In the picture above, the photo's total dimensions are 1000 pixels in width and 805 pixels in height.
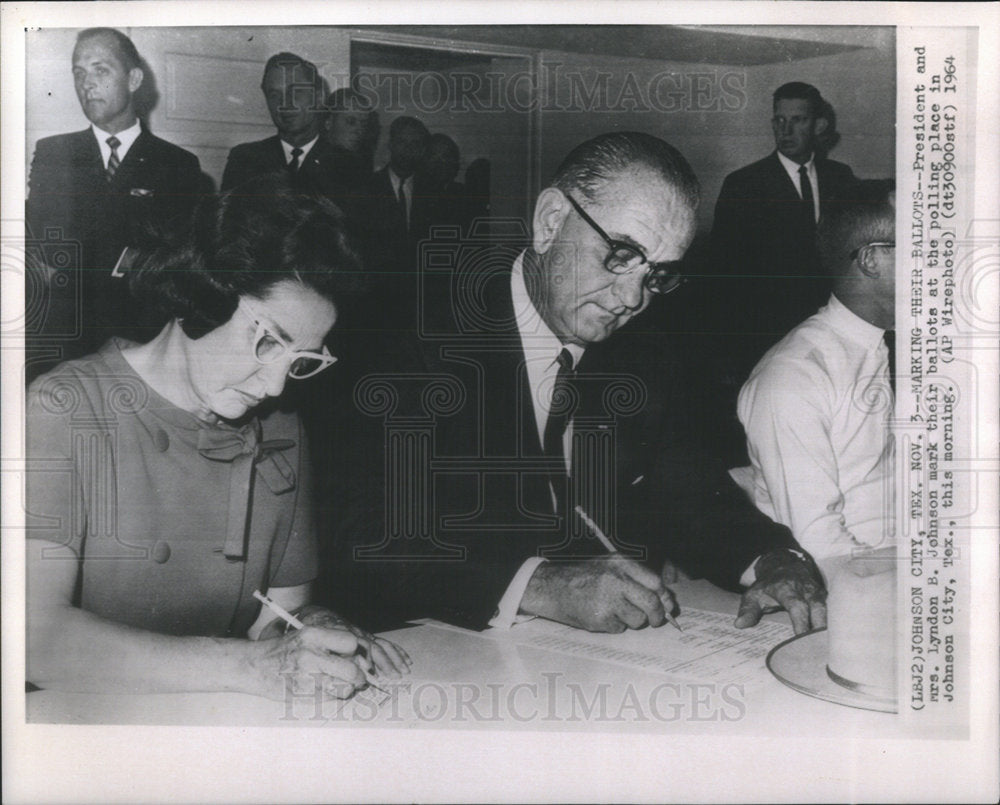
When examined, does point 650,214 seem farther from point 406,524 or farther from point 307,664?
point 307,664

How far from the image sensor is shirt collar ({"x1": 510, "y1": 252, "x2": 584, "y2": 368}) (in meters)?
1.72

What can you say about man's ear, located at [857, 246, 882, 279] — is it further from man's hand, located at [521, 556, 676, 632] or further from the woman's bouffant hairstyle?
the woman's bouffant hairstyle

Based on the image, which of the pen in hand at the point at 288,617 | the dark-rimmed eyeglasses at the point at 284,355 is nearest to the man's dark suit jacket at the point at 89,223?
the dark-rimmed eyeglasses at the point at 284,355

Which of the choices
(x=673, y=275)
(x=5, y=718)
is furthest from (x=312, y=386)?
(x=5, y=718)

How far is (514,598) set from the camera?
5.68ft

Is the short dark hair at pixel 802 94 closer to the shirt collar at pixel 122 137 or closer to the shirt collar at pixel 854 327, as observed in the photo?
the shirt collar at pixel 854 327

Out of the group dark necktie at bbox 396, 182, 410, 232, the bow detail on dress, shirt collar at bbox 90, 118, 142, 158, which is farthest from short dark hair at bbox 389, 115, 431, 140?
the bow detail on dress

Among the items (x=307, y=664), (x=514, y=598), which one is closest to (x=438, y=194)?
(x=514, y=598)

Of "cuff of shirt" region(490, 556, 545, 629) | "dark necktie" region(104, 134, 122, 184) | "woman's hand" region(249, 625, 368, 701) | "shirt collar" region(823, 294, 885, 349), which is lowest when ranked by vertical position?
"woman's hand" region(249, 625, 368, 701)

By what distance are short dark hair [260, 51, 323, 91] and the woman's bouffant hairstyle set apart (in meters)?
0.20

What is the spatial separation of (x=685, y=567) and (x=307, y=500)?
2.48 feet

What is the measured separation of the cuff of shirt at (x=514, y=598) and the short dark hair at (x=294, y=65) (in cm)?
102

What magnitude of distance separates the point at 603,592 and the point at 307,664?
0.59 m

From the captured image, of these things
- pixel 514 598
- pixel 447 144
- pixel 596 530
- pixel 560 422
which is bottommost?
pixel 514 598
